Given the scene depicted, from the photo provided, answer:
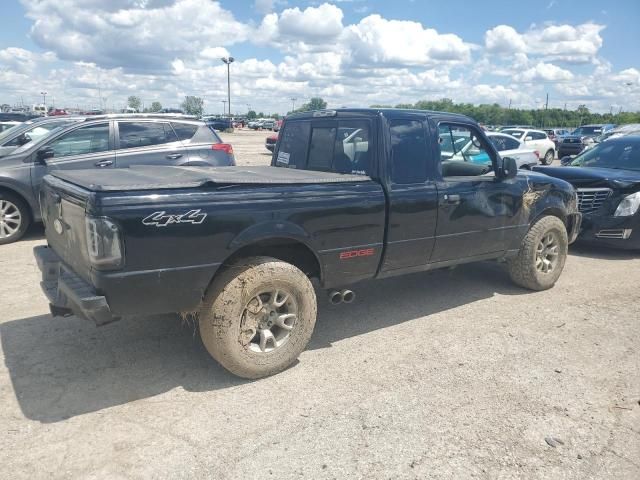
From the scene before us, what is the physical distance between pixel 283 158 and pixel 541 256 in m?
3.07

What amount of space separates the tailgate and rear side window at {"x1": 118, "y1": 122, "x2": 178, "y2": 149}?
390 centimetres

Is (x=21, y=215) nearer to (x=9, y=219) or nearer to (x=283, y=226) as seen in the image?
(x=9, y=219)

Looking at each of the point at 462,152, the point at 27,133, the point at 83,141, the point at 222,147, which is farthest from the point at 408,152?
the point at 27,133

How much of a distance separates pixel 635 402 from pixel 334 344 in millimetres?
2193

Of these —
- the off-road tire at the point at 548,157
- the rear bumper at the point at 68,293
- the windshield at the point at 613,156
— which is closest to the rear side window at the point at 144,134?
the rear bumper at the point at 68,293

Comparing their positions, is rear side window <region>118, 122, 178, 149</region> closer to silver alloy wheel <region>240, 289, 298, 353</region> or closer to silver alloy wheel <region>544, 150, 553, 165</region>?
silver alloy wheel <region>240, 289, 298, 353</region>

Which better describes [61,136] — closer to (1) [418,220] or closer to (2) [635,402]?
(1) [418,220]

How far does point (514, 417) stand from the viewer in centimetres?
323

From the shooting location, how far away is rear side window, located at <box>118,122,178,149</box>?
7785 millimetres

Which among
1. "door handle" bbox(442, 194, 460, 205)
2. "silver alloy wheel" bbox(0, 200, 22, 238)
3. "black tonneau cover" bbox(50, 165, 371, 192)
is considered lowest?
"silver alloy wheel" bbox(0, 200, 22, 238)

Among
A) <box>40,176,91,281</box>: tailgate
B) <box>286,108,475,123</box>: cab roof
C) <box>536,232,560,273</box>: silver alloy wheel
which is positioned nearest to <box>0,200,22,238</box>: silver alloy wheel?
<box>40,176,91,281</box>: tailgate

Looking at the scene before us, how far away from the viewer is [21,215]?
7.34 meters

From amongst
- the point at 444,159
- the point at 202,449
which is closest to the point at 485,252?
the point at 444,159

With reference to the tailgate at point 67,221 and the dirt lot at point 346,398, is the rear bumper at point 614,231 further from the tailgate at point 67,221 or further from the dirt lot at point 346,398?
the tailgate at point 67,221
